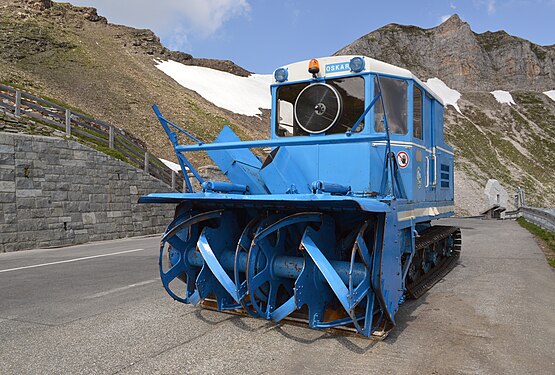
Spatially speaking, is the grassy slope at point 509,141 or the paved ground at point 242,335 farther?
the grassy slope at point 509,141

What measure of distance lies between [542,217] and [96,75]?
31.1 meters

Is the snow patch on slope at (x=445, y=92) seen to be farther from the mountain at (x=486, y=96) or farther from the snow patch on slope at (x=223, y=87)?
the snow patch on slope at (x=223, y=87)

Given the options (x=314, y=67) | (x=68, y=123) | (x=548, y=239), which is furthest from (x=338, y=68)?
(x=68, y=123)

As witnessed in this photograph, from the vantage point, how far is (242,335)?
4.75 meters

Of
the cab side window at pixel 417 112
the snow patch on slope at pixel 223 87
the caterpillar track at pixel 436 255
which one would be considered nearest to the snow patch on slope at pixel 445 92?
the snow patch on slope at pixel 223 87

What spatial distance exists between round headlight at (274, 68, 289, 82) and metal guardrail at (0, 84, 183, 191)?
1173 centimetres

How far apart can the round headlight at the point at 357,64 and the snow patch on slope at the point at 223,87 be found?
38286mm

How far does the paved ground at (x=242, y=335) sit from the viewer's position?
3953mm

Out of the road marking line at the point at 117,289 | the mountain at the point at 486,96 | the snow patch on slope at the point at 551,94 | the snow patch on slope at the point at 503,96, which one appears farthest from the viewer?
the snow patch on slope at the point at 551,94

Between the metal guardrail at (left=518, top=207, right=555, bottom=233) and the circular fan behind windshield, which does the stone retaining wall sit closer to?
the circular fan behind windshield

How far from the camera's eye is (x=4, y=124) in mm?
13633

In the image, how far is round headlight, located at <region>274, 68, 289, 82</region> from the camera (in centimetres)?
Answer: 647

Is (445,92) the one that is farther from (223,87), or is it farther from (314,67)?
(314,67)

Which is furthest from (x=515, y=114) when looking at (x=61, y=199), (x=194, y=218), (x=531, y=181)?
(x=194, y=218)
